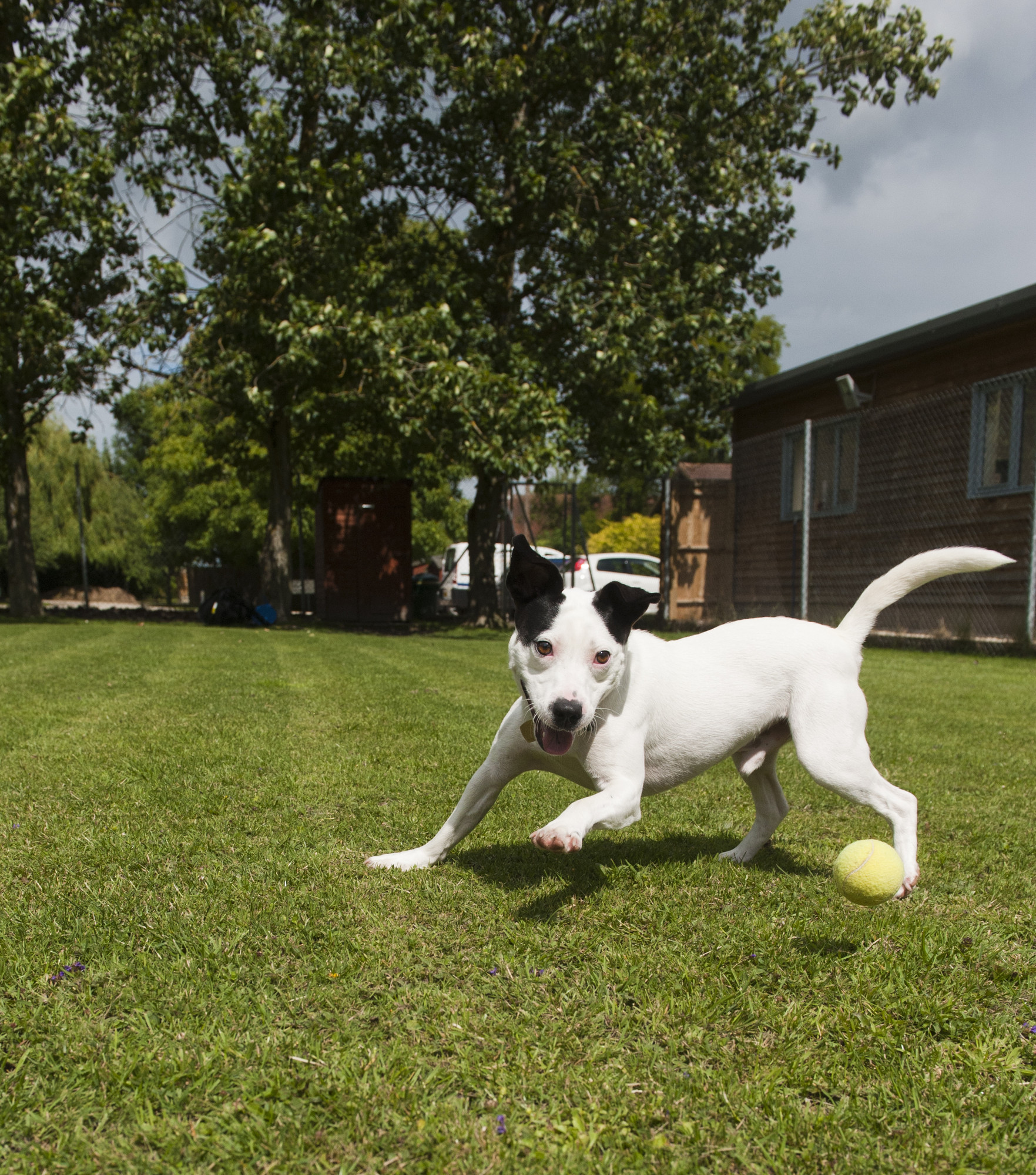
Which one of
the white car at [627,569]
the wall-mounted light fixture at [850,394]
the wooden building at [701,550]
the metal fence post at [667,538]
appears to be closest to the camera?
the wall-mounted light fixture at [850,394]

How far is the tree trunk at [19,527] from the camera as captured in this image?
1925cm

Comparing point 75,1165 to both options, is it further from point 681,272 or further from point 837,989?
point 681,272

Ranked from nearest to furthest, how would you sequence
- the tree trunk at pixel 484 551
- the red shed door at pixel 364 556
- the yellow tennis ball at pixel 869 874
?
the yellow tennis ball at pixel 869 874 → the tree trunk at pixel 484 551 → the red shed door at pixel 364 556

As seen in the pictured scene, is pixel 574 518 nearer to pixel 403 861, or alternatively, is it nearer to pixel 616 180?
pixel 616 180

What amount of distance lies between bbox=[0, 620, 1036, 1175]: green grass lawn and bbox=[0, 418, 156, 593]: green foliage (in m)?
35.5

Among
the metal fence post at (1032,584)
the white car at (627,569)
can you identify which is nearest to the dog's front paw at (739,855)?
the metal fence post at (1032,584)

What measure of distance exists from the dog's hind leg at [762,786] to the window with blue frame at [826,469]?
13435 millimetres

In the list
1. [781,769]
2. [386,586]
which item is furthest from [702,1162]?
[386,586]

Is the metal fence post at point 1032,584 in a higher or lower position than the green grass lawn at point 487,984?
higher

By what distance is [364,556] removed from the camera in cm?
2259

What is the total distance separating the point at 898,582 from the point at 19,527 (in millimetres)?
20739

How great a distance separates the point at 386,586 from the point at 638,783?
19.9 metres

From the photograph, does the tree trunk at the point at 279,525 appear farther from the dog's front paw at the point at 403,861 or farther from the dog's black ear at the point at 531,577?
the dog's black ear at the point at 531,577

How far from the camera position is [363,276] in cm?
1574
